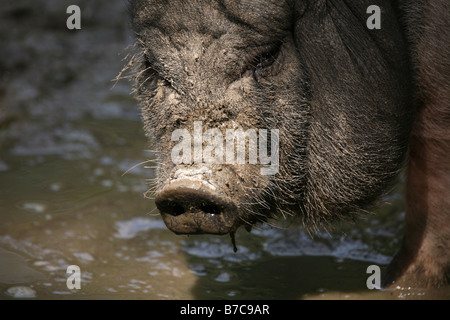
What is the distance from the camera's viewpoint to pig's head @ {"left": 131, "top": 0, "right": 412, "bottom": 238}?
299 cm

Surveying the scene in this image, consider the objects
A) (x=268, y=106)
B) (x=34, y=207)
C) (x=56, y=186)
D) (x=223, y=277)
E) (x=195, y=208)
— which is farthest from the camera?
(x=56, y=186)

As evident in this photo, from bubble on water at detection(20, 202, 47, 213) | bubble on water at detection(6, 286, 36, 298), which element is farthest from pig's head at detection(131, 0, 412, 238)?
bubble on water at detection(20, 202, 47, 213)

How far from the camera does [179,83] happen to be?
3.11 meters

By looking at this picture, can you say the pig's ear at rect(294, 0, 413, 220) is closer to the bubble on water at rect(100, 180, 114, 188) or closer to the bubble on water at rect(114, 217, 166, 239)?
the bubble on water at rect(114, 217, 166, 239)

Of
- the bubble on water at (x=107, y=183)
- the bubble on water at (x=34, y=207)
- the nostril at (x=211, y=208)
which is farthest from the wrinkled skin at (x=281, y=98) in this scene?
the bubble on water at (x=107, y=183)

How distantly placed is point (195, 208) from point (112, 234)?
6.18 ft

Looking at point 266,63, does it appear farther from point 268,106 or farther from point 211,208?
point 211,208

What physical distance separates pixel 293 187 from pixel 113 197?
217 cm

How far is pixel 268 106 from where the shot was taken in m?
3.13

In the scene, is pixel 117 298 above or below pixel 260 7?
below

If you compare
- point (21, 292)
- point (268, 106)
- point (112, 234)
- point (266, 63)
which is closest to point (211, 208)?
point (268, 106)
